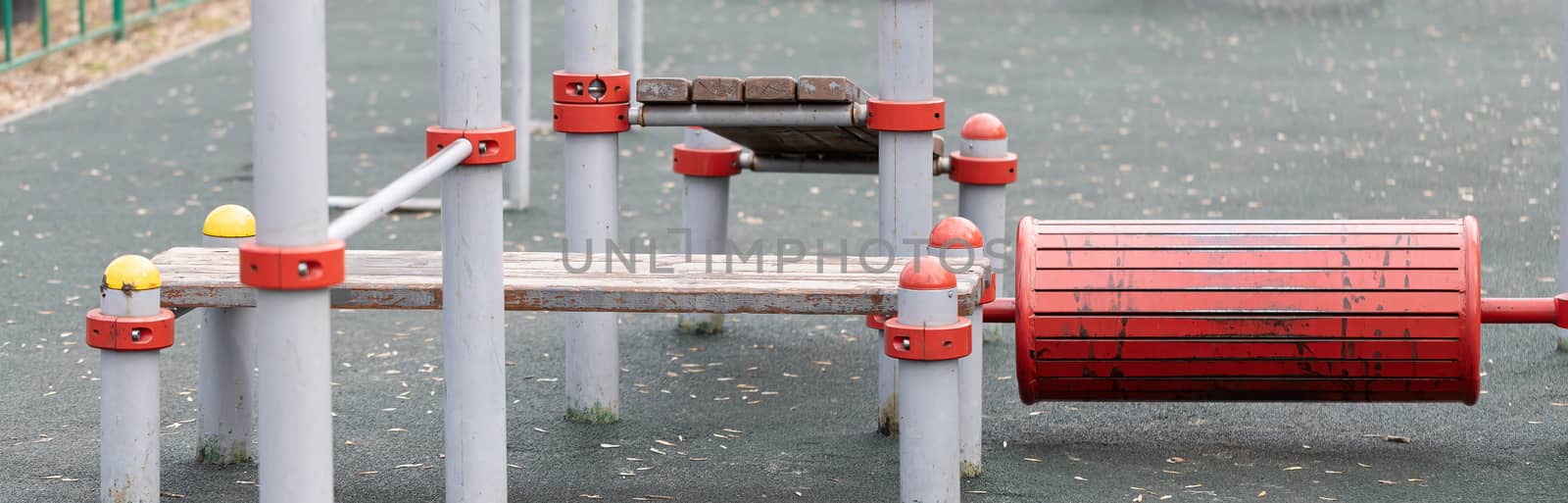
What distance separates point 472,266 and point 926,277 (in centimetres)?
91

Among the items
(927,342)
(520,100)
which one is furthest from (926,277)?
(520,100)

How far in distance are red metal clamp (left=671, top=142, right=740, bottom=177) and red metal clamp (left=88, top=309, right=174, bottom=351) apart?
2188 mm

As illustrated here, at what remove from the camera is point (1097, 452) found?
4746 mm

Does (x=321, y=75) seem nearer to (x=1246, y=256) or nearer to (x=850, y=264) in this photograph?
(x=850, y=264)

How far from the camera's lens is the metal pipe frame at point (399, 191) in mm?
2973

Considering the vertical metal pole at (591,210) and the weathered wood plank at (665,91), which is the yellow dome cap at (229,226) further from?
the weathered wood plank at (665,91)

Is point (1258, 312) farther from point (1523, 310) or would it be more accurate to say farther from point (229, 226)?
point (229, 226)

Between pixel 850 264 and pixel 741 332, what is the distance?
1799 mm

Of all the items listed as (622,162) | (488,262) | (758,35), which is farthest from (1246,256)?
(758,35)

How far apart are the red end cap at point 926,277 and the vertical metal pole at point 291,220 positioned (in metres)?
1.29

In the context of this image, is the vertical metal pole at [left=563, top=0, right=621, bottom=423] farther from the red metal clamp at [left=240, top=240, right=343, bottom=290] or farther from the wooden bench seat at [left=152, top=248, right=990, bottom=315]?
the red metal clamp at [left=240, top=240, right=343, bottom=290]

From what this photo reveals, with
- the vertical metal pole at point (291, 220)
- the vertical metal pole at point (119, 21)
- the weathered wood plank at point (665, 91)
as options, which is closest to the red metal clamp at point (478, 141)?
the vertical metal pole at point (291, 220)

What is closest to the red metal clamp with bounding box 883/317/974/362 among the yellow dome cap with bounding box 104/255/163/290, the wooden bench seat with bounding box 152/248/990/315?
the wooden bench seat with bounding box 152/248/990/315

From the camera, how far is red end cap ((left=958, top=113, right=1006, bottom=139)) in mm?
5176
